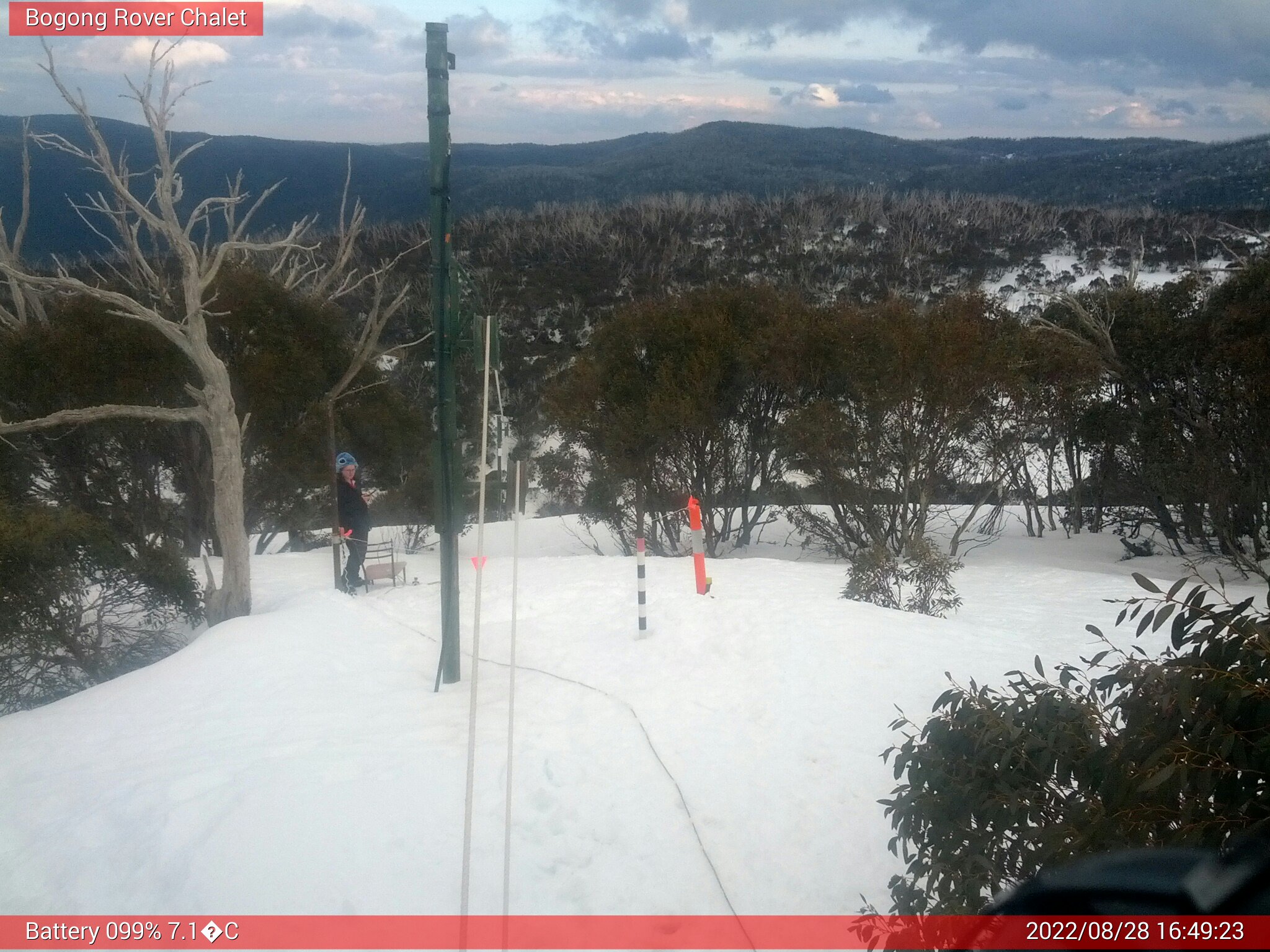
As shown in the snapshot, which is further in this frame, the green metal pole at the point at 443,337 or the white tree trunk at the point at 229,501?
the white tree trunk at the point at 229,501

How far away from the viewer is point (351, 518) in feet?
39.0

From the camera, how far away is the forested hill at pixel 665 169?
25.2 meters

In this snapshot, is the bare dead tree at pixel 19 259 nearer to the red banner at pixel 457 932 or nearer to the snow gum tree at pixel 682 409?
the snow gum tree at pixel 682 409

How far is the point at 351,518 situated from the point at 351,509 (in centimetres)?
15

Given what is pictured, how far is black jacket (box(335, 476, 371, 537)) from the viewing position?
11867mm

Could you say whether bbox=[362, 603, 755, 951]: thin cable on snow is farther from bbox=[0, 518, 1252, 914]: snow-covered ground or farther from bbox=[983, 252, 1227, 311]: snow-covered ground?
bbox=[983, 252, 1227, 311]: snow-covered ground

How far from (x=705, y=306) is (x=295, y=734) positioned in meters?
16.2

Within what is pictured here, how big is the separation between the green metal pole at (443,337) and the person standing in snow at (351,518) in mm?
5086

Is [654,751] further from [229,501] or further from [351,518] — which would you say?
[351,518]

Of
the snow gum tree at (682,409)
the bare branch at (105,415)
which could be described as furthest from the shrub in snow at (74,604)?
the snow gum tree at (682,409)

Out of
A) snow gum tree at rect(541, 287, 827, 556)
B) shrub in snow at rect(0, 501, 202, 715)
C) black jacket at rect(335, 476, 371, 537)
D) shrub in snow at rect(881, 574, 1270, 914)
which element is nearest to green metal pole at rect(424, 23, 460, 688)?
shrub in snow at rect(881, 574, 1270, 914)

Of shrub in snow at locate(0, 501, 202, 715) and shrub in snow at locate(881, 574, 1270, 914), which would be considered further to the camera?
shrub in snow at locate(0, 501, 202, 715)

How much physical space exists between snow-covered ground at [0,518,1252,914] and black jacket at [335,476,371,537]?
2393 mm

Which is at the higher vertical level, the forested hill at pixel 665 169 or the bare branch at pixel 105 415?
the forested hill at pixel 665 169
